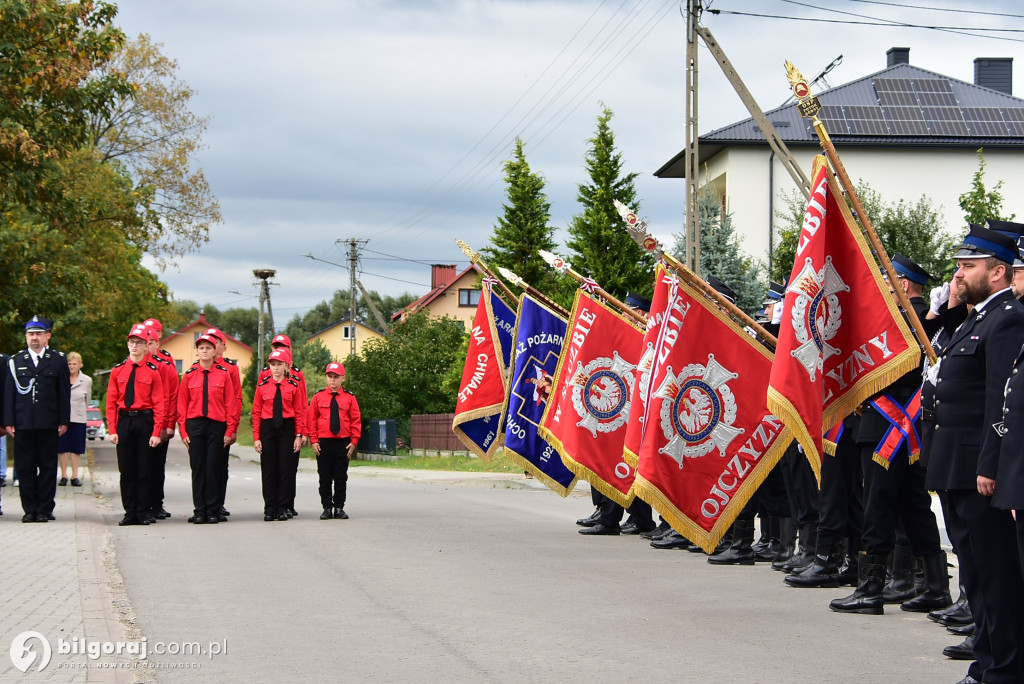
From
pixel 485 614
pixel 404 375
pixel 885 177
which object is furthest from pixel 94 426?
pixel 485 614

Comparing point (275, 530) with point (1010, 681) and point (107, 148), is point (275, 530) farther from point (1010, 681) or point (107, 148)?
point (107, 148)

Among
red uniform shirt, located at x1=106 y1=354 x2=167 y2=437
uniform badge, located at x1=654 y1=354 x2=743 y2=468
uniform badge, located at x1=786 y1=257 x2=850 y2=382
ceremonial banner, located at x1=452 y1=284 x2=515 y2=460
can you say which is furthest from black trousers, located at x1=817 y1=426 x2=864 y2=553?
red uniform shirt, located at x1=106 y1=354 x2=167 y2=437

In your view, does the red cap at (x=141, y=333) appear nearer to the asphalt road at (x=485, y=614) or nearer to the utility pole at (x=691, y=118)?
the asphalt road at (x=485, y=614)

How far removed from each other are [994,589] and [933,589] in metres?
2.56

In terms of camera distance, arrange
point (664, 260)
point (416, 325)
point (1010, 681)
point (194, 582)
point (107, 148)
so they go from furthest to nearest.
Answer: point (107, 148)
point (416, 325)
point (664, 260)
point (194, 582)
point (1010, 681)

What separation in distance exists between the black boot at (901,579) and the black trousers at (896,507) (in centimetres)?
24

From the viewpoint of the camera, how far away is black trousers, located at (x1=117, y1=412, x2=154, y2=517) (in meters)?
13.3

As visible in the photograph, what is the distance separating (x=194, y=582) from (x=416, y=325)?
1217 inches

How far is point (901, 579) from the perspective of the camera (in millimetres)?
8102

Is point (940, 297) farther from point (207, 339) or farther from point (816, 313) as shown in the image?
point (207, 339)

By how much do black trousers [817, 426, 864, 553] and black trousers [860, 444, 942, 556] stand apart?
0.66 meters

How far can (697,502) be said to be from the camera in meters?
9.01

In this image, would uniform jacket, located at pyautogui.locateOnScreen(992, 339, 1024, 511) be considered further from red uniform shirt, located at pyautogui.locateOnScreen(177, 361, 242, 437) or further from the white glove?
red uniform shirt, located at pyautogui.locateOnScreen(177, 361, 242, 437)

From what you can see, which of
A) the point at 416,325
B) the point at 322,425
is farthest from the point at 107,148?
the point at 322,425
